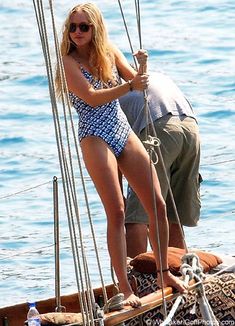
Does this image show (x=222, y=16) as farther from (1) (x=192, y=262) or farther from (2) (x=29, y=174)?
(1) (x=192, y=262)

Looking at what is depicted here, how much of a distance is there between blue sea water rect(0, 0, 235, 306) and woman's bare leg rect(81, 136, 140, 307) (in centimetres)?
206

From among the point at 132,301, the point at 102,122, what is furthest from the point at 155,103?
the point at 132,301

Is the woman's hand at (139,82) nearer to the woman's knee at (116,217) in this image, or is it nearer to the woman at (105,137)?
the woman at (105,137)

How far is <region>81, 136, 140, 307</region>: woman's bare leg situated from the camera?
7117 mm

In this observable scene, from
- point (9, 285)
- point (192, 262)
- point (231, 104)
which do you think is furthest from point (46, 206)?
point (192, 262)

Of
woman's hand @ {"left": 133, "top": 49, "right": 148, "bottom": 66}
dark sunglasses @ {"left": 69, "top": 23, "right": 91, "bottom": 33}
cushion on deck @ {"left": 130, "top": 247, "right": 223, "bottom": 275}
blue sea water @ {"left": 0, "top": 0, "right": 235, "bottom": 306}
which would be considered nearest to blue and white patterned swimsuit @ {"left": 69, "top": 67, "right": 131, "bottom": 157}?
dark sunglasses @ {"left": 69, "top": 23, "right": 91, "bottom": 33}

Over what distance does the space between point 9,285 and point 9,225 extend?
2024mm

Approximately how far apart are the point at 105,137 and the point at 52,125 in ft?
29.9

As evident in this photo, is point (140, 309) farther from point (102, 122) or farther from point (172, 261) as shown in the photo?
point (102, 122)

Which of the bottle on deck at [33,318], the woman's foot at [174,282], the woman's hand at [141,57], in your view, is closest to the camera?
the bottle on deck at [33,318]

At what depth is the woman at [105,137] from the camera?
712 centimetres

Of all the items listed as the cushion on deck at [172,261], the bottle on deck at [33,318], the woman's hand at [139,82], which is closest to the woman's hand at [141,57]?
the woman's hand at [139,82]

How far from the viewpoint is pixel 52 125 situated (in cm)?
1630

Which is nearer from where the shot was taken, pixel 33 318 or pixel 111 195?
pixel 33 318
